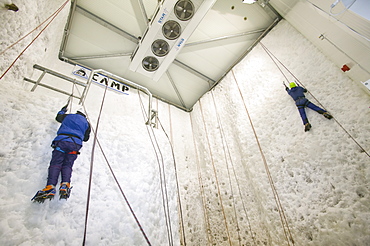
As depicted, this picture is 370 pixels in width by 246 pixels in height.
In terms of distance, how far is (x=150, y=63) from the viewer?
158 inches

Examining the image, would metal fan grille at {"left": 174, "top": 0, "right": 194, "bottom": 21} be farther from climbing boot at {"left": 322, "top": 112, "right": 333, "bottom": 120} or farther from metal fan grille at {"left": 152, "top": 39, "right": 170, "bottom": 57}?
climbing boot at {"left": 322, "top": 112, "right": 333, "bottom": 120}

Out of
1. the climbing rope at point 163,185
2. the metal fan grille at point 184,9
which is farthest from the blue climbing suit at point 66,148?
the metal fan grille at point 184,9

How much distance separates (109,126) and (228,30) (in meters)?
3.81

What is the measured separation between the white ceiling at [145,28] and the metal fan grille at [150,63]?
770 millimetres

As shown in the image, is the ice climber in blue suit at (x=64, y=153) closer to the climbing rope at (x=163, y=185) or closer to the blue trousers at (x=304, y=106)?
the climbing rope at (x=163, y=185)

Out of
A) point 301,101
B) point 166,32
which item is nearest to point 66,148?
point 166,32

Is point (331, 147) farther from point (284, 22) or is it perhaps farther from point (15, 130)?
point (15, 130)

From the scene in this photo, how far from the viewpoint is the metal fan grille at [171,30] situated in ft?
10.9

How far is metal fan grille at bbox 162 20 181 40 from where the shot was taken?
3.33 meters

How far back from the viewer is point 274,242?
2684mm

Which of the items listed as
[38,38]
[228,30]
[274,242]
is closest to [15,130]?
[38,38]

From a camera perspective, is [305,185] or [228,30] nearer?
[305,185]

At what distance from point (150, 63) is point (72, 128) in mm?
2554

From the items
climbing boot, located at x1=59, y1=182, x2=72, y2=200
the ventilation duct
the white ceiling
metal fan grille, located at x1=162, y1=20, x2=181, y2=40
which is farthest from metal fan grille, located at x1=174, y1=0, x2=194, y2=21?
climbing boot, located at x1=59, y1=182, x2=72, y2=200
